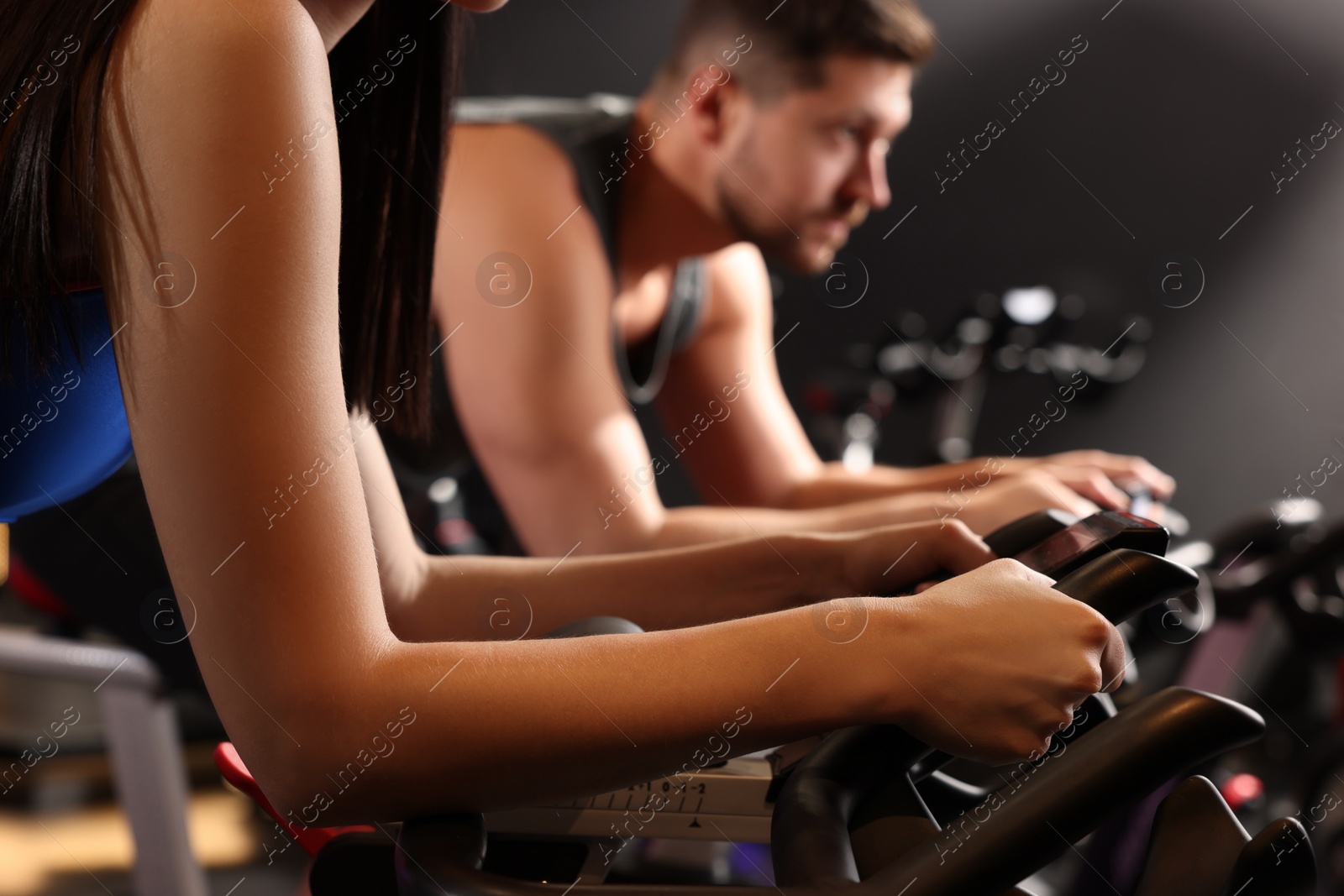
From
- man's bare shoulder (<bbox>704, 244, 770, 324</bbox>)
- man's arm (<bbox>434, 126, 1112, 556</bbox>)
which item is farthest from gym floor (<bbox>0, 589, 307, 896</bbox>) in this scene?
man's bare shoulder (<bbox>704, 244, 770, 324</bbox>)

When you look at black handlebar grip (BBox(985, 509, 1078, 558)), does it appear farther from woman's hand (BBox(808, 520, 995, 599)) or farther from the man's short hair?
the man's short hair

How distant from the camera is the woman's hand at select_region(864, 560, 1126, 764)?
0.58 meters

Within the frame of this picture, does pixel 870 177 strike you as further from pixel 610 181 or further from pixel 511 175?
pixel 511 175

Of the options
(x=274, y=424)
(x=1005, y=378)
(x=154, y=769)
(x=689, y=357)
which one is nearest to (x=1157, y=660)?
(x=1005, y=378)

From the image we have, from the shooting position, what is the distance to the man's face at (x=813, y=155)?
5.95 ft

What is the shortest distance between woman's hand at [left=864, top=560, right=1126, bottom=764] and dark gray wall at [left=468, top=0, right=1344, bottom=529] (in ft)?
11.2

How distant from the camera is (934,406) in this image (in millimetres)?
3963

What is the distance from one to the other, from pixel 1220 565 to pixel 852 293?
209 cm

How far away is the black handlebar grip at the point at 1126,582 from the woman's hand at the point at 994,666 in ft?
0.16

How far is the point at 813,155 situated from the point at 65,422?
1365 millimetres

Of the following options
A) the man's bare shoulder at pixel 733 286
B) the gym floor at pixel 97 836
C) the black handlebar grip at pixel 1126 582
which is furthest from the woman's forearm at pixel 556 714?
the gym floor at pixel 97 836

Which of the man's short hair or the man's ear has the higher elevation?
the man's short hair

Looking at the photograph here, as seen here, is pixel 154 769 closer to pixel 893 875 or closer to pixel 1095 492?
pixel 893 875

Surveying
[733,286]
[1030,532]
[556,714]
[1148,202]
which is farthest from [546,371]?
[1148,202]
